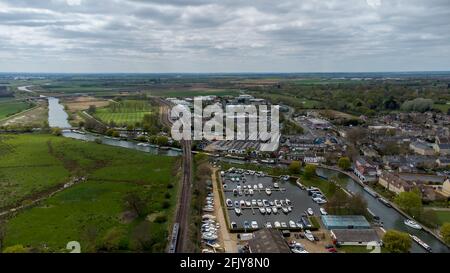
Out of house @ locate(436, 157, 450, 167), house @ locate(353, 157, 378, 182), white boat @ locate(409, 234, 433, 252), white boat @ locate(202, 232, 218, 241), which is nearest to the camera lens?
white boat @ locate(409, 234, 433, 252)

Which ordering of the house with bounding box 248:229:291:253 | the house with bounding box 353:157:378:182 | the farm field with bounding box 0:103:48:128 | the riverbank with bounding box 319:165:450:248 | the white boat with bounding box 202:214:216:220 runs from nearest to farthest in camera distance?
1. the house with bounding box 248:229:291:253
2. the riverbank with bounding box 319:165:450:248
3. the white boat with bounding box 202:214:216:220
4. the house with bounding box 353:157:378:182
5. the farm field with bounding box 0:103:48:128

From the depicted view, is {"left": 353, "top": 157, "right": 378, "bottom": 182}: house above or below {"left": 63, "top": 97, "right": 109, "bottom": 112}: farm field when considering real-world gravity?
below

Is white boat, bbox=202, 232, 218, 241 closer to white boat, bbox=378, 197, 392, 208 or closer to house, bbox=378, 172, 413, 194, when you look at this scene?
white boat, bbox=378, 197, 392, 208

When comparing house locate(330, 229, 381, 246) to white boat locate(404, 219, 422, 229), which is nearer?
house locate(330, 229, 381, 246)

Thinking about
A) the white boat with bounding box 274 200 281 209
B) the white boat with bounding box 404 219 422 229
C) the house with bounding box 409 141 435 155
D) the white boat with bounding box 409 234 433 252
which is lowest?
the white boat with bounding box 409 234 433 252

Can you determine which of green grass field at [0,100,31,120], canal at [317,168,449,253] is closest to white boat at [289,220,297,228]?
canal at [317,168,449,253]

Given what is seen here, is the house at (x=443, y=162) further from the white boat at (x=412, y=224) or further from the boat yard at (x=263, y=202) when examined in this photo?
the boat yard at (x=263, y=202)
